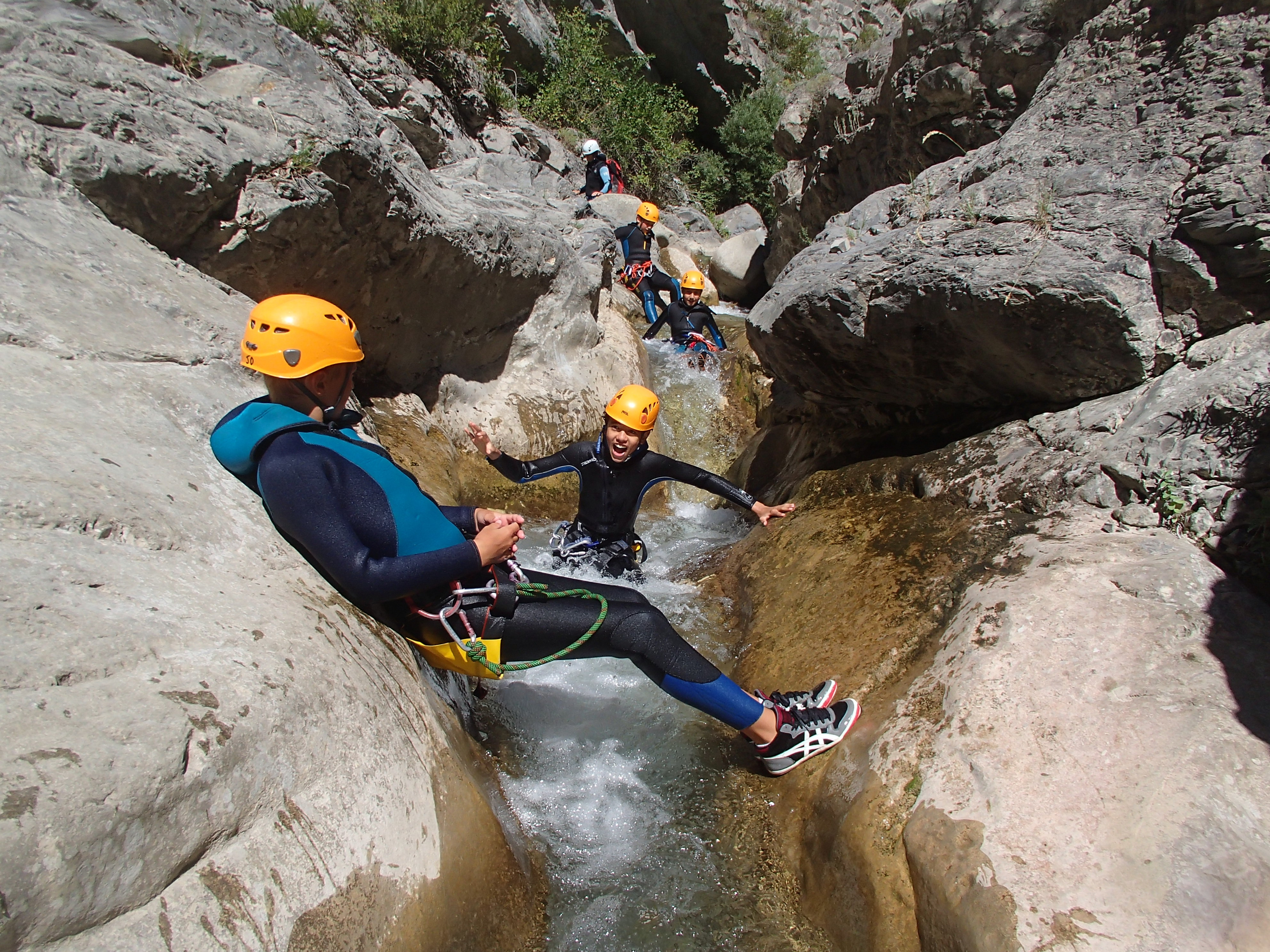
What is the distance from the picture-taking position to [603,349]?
7.75 meters

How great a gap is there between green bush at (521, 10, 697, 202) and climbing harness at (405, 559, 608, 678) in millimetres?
16561

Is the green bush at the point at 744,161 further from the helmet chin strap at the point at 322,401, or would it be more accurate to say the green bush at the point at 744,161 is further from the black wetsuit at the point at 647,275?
the helmet chin strap at the point at 322,401

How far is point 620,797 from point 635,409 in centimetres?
234

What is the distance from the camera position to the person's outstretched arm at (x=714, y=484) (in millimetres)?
3965

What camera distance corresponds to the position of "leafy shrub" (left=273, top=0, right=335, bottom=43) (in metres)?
8.96

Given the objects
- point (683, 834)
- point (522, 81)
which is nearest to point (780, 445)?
point (683, 834)

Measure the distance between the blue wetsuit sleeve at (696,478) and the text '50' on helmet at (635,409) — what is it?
8.8 inches

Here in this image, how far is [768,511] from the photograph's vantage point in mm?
3963

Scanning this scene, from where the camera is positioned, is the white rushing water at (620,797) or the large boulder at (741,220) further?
the large boulder at (741,220)

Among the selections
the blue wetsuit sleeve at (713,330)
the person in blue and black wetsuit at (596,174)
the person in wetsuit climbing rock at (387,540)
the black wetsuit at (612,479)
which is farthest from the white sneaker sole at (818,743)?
the person in blue and black wetsuit at (596,174)

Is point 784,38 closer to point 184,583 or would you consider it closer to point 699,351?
point 699,351

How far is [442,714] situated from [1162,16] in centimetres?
508

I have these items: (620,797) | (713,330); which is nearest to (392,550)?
(620,797)

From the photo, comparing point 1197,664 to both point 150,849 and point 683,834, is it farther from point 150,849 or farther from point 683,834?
point 150,849
